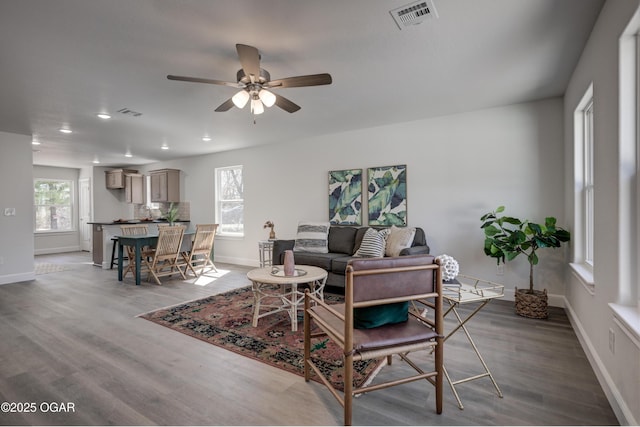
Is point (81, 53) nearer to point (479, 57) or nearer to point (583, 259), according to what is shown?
point (479, 57)

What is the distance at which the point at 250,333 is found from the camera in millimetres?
2982

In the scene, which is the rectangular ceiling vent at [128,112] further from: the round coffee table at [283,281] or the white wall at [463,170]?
the round coffee table at [283,281]

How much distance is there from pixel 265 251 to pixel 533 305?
410 centimetres

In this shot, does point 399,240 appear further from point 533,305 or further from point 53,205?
point 53,205

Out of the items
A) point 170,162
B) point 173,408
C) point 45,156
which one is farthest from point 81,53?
point 45,156

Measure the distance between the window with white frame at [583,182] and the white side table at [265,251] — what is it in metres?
4.22

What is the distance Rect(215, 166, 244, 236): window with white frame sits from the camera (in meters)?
6.80

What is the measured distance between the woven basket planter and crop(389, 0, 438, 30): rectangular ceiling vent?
297 cm

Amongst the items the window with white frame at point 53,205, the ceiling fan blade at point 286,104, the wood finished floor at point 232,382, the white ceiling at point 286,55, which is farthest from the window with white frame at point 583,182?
the window with white frame at point 53,205

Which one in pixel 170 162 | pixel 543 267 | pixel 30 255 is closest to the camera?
pixel 543 267

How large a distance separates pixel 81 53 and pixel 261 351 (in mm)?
2879

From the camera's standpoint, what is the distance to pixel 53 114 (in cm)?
414

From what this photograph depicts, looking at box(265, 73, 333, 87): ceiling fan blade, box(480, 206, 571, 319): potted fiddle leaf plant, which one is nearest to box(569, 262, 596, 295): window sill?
box(480, 206, 571, 319): potted fiddle leaf plant

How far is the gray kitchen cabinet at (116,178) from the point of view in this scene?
8.55m
